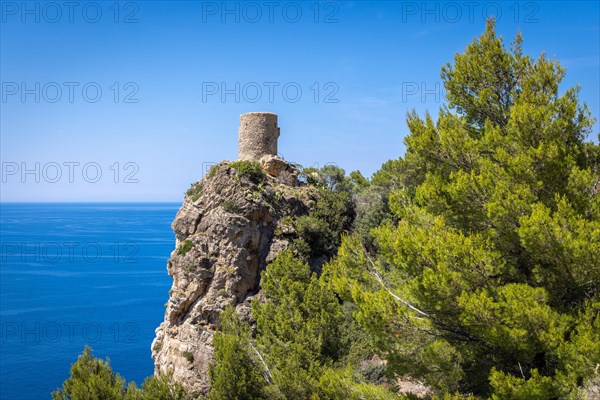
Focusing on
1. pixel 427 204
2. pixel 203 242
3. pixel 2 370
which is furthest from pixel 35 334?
pixel 427 204

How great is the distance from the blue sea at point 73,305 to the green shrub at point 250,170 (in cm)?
2448

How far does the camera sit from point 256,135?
2534cm

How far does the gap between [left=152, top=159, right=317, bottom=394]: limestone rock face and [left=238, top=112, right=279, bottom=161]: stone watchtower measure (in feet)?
6.83

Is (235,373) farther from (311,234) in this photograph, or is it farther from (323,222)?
(323,222)

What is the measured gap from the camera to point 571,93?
25.6ft

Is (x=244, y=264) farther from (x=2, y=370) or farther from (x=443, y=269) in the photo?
(x=2, y=370)

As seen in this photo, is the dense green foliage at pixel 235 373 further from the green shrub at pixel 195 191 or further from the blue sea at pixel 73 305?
the blue sea at pixel 73 305

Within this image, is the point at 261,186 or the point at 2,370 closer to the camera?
the point at 261,186

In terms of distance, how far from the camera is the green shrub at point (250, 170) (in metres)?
23.3

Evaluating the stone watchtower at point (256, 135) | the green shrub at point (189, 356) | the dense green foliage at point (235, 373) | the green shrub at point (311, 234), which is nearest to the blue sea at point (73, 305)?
the green shrub at point (189, 356)

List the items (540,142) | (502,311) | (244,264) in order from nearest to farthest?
(502,311)
(540,142)
(244,264)

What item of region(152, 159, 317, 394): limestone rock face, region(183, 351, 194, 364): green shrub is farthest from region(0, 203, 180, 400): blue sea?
region(183, 351, 194, 364): green shrub

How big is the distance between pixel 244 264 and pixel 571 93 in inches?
654

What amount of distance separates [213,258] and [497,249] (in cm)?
1653
